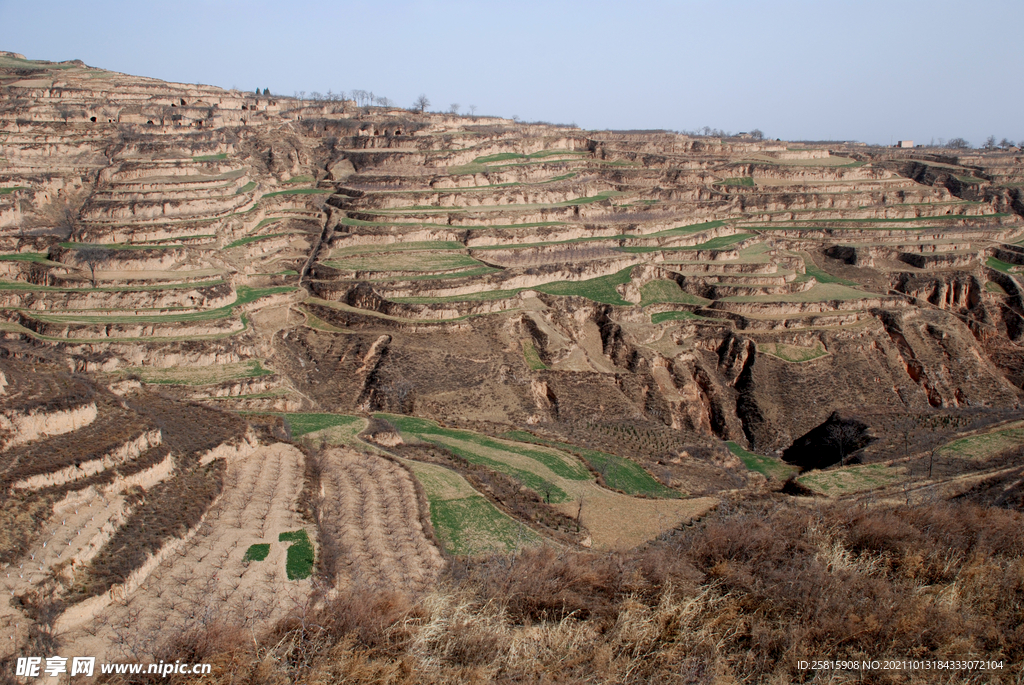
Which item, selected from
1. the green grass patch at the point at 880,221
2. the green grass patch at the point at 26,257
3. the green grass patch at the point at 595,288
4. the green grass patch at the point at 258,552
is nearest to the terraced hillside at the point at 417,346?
the green grass patch at the point at 258,552

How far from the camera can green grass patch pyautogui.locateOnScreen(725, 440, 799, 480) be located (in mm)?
34156

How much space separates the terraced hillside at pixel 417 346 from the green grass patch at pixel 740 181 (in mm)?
438

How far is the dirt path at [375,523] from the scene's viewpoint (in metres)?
16.5

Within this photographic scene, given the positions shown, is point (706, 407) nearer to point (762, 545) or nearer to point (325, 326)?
point (325, 326)

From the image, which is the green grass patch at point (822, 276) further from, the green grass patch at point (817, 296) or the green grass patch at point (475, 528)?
the green grass patch at point (475, 528)

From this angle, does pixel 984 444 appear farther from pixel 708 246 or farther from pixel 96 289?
pixel 96 289

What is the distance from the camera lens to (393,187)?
5800cm

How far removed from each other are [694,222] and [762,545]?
55.2 metres

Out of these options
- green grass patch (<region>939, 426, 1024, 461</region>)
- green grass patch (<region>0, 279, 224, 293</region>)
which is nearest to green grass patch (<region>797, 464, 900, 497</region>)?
green grass patch (<region>939, 426, 1024, 461</region>)

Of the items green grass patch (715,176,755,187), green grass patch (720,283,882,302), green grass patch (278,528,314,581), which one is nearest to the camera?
green grass patch (278,528,314,581)

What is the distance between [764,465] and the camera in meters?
35.5

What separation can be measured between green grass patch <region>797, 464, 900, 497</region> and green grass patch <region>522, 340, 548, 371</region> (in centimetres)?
1515

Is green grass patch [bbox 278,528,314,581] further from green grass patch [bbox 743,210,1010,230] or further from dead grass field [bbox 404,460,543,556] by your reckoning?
green grass patch [bbox 743,210,1010,230]

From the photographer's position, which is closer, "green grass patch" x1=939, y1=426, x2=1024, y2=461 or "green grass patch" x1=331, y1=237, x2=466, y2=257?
"green grass patch" x1=939, y1=426, x2=1024, y2=461
